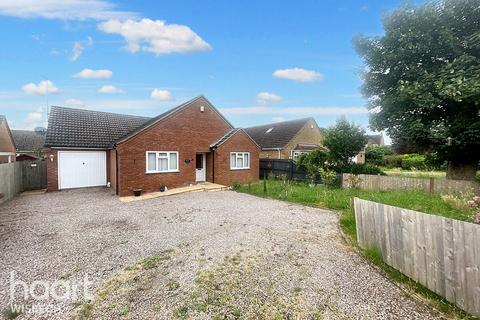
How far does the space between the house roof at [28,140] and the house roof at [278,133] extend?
87.9 feet

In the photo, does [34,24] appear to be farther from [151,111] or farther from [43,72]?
[151,111]

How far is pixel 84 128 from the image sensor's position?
1675 cm

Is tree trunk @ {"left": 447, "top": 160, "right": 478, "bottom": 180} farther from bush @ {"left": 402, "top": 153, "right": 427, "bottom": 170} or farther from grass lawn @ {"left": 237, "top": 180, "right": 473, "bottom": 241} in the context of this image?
bush @ {"left": 402, "top": 153, "right": 427, "bottom": 170}

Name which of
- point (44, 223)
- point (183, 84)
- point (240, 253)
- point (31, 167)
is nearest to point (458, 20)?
point (240, 253)

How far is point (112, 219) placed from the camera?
340 inches

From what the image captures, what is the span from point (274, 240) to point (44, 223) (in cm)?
773

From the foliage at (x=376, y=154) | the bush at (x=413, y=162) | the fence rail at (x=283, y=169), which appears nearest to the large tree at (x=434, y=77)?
the fence rail at (x=283, y=169)

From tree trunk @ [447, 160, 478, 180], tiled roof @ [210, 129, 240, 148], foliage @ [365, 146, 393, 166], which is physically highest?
tiled roof @ [210, 129, 240, 148]

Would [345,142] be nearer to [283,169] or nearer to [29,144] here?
[283,169]

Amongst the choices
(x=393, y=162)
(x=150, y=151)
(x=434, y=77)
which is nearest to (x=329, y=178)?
(x=434, y=77)

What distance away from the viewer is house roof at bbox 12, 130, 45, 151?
29103 mm

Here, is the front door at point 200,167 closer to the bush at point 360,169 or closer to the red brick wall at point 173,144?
the red brick wall at point 173,144

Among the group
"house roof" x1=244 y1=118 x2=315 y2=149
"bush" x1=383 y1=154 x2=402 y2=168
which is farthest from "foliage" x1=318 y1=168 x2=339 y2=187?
"bush" x1=383 y1=154 x2=402 y2=168

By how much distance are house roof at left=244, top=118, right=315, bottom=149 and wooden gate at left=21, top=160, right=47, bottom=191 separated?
777 inches
